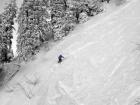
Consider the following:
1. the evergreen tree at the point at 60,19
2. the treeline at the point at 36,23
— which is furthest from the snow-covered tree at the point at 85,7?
the evergreen tree at the point at 60,19

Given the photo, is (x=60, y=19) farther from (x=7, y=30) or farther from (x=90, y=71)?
(x=90, y=71)

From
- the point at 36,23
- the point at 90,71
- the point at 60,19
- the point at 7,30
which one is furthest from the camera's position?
the point at 60,19

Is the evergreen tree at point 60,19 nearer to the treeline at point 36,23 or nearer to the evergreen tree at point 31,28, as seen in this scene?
the treeline at point 36,23

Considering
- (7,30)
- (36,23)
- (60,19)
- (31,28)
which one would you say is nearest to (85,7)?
(60,19)

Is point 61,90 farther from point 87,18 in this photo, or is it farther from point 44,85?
point 87,18

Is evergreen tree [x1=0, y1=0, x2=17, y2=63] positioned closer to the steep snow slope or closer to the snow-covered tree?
the steep snow slope

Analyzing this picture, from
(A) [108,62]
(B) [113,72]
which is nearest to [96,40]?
(A) [108,62]
